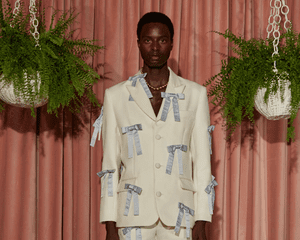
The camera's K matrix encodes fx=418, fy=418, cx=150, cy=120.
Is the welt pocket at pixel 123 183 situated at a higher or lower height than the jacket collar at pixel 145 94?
lower

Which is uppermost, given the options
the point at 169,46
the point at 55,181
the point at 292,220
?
the point at 169,46

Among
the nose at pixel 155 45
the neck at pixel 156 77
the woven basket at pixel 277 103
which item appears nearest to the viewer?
the nose at pixel 155 45

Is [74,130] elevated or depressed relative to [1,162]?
elevated

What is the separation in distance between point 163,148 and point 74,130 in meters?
0.88

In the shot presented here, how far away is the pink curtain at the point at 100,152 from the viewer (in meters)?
2.56

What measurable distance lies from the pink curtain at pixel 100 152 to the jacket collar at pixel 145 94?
0.63 metres

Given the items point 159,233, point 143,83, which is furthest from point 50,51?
point 159,233

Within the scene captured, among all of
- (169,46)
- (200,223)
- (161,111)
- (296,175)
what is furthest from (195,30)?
(200,223)

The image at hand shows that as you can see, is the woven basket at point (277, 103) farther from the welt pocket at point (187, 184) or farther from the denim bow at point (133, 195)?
the denim bow at point (133, 195)

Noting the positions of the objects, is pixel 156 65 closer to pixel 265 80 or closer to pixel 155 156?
pixel 155 156

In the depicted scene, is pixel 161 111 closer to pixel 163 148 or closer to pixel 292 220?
pixel 163 148

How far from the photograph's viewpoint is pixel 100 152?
264cm

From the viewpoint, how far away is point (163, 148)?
1922 millimetres

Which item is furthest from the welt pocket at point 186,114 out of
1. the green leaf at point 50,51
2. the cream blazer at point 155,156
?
the green leaf at point 50,51
